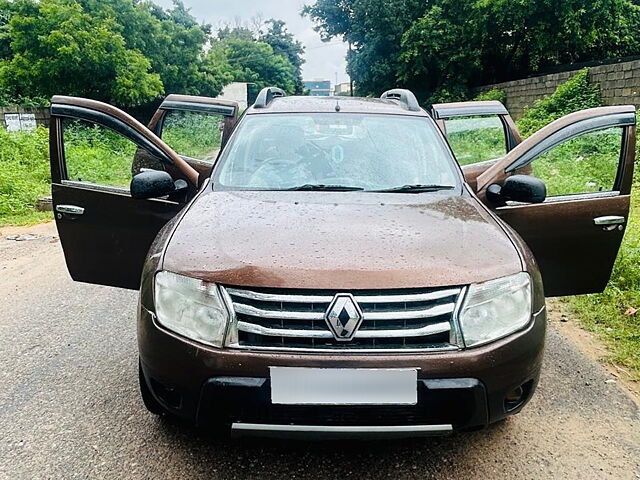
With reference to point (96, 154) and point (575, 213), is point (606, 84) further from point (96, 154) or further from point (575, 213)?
point (96, 154)

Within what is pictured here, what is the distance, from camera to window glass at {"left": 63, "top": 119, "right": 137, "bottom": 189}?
345 centimetres

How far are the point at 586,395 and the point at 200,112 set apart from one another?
3.60 meters

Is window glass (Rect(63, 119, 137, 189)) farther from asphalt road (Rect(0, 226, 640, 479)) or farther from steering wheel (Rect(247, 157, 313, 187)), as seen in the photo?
asphalt road (Rect(0, 226, 640, 479))

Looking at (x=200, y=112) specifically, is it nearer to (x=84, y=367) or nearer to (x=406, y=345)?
(x=84, y=367)

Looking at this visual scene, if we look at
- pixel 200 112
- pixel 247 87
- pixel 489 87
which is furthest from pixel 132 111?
pixel 247 87

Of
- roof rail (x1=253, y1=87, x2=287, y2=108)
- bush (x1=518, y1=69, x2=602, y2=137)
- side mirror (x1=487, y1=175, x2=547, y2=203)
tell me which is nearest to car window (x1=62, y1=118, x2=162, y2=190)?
roof rail (x1=253, y1=87, x2=287, y2=108)

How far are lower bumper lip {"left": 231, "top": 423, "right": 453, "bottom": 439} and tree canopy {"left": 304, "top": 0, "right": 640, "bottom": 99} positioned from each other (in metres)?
18.8

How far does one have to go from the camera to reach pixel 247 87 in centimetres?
4584

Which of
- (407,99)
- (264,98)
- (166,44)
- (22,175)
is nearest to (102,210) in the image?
(264,98)

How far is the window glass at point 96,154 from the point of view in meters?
3.45

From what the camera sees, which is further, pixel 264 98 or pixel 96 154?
pixel 96 154

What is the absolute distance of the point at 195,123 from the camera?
5.04 metres

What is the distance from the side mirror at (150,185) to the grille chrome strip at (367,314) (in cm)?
137

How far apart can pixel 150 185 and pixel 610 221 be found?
263 cm
